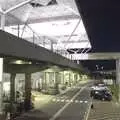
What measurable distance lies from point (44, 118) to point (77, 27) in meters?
23.1

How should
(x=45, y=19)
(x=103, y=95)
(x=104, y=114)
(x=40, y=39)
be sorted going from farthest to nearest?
(x=103, y=95), (x=45, y=19), (x=40, y=39), (x=104, y=114)

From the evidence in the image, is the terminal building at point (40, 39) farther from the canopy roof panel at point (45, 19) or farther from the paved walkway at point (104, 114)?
the paved walkway at point (104, 114)

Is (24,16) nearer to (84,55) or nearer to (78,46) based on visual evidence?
(84,55)

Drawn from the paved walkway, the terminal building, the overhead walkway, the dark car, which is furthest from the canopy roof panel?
the dark car

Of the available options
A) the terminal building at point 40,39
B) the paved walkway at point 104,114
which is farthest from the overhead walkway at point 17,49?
the paved walkway at point 104,114

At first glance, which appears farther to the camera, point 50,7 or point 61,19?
point 61,19

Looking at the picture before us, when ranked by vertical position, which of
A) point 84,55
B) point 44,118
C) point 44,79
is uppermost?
point 84,55

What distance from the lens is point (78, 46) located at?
62.4m

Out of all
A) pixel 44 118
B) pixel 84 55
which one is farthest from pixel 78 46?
pixel 44 118

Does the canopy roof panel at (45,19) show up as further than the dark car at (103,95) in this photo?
No

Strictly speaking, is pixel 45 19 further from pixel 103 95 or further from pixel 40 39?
pixel 103 95

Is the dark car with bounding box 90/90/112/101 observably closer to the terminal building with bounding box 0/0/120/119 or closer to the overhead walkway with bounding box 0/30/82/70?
the terminal building with bounding box 0/0/120/119

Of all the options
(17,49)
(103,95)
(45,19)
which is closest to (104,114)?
(17,49)

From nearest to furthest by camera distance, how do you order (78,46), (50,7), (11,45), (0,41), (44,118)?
(0,41), (11,45), (44,118), (50,7), (78,46)
